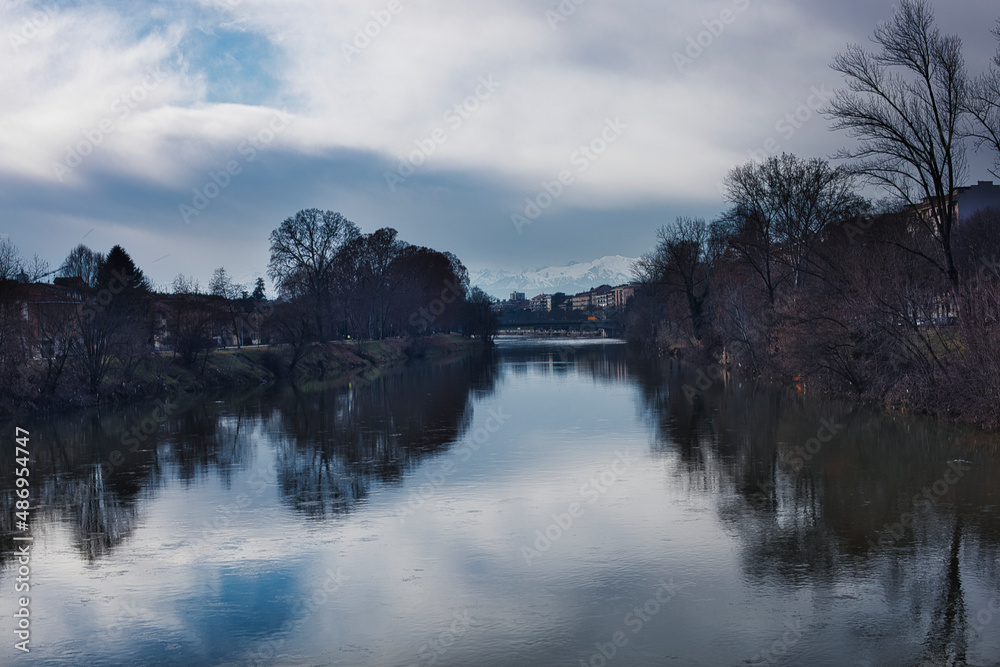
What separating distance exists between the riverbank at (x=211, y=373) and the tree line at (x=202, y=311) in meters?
0.12

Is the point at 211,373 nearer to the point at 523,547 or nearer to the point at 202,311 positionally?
the point at 202,311

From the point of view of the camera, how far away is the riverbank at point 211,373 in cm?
3441

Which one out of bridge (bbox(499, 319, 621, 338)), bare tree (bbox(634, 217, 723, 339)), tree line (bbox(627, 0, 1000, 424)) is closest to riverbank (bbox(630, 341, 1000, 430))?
tree line (bbox(627, 0, 1000, 424))

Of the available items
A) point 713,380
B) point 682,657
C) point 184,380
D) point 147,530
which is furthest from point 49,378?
point 682,657

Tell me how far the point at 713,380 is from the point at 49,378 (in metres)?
31.2

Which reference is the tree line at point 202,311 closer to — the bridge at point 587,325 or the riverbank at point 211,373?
the riverbank at point 211,373

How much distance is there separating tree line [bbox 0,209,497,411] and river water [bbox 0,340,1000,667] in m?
11.8

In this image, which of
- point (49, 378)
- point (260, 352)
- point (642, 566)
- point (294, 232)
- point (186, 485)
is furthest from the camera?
point (294, 232)

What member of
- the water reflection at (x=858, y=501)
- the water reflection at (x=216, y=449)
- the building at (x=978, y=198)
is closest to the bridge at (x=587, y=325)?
the building at (x=978, y=198)

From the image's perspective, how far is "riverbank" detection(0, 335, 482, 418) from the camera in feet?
113

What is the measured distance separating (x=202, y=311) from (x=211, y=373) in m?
5.01

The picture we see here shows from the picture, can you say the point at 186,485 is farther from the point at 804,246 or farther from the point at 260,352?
the point at 260,352

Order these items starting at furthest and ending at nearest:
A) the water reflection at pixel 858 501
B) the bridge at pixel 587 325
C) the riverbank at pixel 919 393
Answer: the bridge at pixel 587 325
the riverbank at pixel 919 393
the water reflection at pixel 858 501

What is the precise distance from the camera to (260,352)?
56562mm
